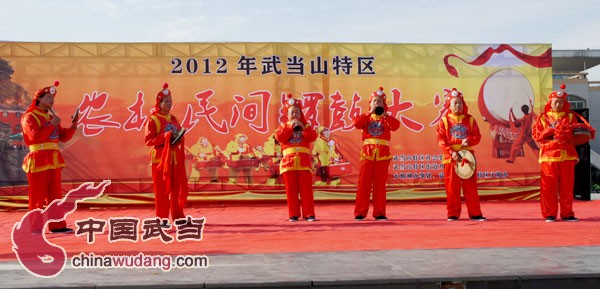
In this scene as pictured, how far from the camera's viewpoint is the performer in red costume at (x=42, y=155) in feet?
17.4

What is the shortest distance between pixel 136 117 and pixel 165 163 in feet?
8.97

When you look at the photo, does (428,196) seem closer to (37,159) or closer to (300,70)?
(300,70)

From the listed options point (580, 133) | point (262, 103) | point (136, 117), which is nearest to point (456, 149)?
point (580, 133)

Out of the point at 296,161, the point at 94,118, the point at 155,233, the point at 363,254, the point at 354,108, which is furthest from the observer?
the point at 354,108

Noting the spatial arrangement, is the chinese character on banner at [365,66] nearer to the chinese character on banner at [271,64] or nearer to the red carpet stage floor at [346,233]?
the chinese character on banner at [271,64]

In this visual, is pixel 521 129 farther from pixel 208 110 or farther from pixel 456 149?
pixel 208 110

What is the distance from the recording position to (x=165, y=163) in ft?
17.7

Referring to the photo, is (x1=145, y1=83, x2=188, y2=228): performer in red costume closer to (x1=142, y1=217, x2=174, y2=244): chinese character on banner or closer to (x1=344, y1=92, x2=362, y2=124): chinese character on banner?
(x1=142, y1=217, x2=174, y2=244): chinese character on banner

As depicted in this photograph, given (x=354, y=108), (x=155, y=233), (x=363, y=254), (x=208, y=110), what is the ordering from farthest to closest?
(x=354, y=108) → (x=208, y=110) → (x=155, y=233) → (x=363, y=254)

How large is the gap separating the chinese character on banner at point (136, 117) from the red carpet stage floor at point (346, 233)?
3.74 feet

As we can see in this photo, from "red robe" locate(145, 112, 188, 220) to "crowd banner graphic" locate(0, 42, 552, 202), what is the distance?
7.96 ft

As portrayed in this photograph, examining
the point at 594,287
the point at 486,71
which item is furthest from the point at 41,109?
the point at 486,71

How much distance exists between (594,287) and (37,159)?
14.5 feet

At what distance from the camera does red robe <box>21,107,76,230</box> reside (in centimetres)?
529
